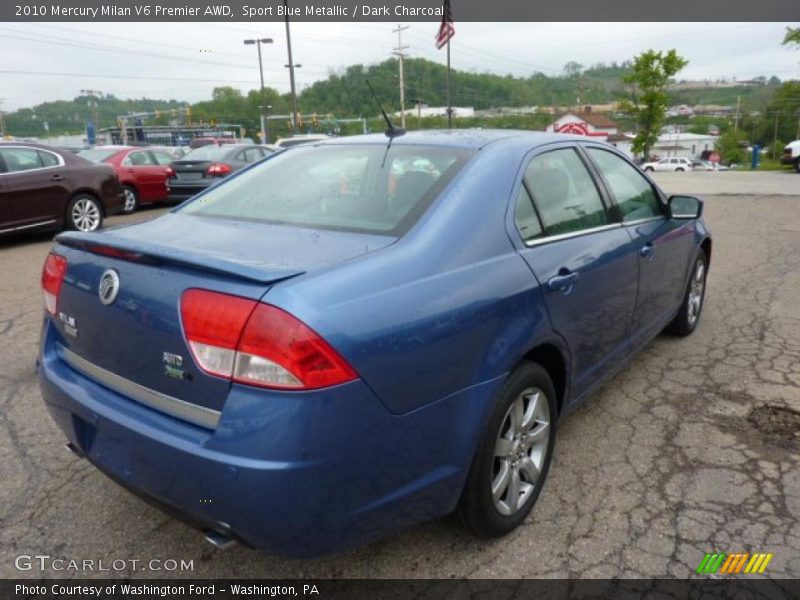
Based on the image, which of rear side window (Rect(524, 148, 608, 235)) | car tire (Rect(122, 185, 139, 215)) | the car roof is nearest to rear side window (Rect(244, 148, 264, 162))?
car tire (Rect(122, 185, 139, 215))

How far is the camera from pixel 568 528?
257 centimetres

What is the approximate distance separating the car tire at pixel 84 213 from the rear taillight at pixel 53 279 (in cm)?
743

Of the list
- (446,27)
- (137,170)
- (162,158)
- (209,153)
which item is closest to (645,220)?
(137,170)

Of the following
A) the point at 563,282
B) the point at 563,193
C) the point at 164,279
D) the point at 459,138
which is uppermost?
the point at 459,138

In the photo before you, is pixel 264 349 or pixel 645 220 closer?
pixel 264 349

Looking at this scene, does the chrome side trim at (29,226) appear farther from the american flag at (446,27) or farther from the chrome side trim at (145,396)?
the american flag at (446,27)

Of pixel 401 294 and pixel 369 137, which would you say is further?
pixel 369 137

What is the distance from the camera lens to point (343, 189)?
2699 mm

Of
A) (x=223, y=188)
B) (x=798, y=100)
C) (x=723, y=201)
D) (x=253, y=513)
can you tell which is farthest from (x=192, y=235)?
(x=798, y=100)

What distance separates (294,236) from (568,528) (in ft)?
5.34

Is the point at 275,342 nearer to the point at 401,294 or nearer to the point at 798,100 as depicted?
the point at 401,294

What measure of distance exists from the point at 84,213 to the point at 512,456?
29.1 ft

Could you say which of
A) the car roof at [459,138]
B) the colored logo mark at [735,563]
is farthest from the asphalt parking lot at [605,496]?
the car roof at [459,138]

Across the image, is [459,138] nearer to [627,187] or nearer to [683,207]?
[627,187]
